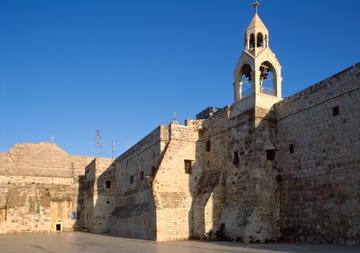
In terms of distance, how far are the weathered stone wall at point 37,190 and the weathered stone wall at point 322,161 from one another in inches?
855

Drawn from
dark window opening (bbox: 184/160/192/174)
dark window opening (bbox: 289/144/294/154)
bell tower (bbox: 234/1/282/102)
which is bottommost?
dark window opening (bbox: 184/160/192/174)

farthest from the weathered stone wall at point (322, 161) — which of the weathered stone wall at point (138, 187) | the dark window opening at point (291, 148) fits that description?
the weathered stone wall at point (138, 187)

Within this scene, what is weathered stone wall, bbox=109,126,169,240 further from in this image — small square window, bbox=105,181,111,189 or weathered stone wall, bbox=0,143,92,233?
weathered stone wall, bbox=0,143,92,233

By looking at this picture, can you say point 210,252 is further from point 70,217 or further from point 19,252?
point 70,217

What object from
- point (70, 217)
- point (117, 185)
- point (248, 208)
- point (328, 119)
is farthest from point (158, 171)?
point (70, 217)

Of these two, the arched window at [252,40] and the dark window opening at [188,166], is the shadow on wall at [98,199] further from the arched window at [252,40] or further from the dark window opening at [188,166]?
the arched window at [252,40]

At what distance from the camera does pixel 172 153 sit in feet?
71.7

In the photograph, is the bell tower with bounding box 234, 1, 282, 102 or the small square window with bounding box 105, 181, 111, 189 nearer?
the bell tower with bounding box 234, 1, 282, 102

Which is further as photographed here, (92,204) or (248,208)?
(92,204)

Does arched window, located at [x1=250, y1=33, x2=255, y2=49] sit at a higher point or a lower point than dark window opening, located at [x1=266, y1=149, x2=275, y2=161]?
higher

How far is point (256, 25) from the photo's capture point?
67.0 feet

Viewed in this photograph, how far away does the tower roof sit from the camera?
20422mm

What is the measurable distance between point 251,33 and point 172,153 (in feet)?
24.6

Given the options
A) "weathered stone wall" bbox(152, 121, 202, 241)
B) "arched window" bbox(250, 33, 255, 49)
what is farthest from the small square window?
"arched window" bbox(250, 33, 255, 49)
